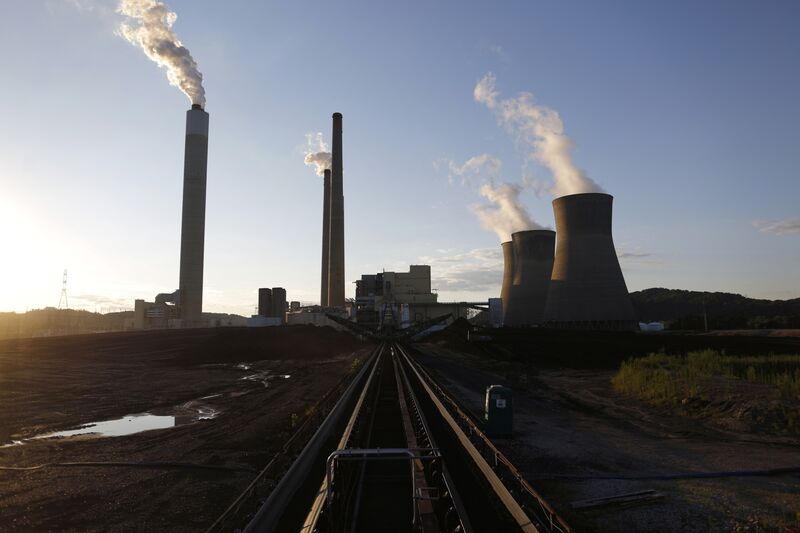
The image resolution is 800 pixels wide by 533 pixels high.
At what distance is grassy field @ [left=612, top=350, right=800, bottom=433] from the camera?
11531mm

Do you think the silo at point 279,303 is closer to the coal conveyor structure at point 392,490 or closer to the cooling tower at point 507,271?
the cooling tower at point 507,271

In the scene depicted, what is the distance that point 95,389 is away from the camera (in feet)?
68.1

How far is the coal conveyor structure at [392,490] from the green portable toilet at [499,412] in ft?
1.49

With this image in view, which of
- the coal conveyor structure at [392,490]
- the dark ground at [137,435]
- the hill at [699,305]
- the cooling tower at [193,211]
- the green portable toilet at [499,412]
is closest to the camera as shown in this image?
the coal conveyor structure at [392,490]

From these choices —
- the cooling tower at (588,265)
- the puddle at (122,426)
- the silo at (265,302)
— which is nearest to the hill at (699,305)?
the cooling tower at (588,265)

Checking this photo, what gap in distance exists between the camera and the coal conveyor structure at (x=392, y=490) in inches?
214

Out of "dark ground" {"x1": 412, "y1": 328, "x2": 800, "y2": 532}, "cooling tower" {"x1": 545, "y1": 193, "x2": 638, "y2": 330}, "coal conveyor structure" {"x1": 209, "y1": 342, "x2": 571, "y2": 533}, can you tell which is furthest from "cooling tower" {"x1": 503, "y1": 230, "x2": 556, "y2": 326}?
"coal conveyor structure" {"x1": 209, "y1": 342, "x2": 571, "y2": 533}

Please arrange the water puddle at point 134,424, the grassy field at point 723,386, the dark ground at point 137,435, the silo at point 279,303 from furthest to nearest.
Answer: the silo at point 279,303
the water puddle at point 134,424
the grassy field at point 723,386
the dark ground at point 137,435

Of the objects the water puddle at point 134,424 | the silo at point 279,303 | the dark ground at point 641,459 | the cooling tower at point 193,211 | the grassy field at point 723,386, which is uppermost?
the cooling tower at point 193,211

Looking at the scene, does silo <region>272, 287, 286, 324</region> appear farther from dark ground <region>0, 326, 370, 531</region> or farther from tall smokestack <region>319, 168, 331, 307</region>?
dark ground <region>0, 326, 370, 531</region>

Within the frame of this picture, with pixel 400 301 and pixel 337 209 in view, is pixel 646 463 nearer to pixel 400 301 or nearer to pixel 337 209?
pixel 337 209

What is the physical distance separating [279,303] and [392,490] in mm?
81976

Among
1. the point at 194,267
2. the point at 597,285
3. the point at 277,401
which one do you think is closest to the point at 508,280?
the point at 597,285

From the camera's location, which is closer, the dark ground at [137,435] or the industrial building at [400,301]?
the dark ground at [137,435]
